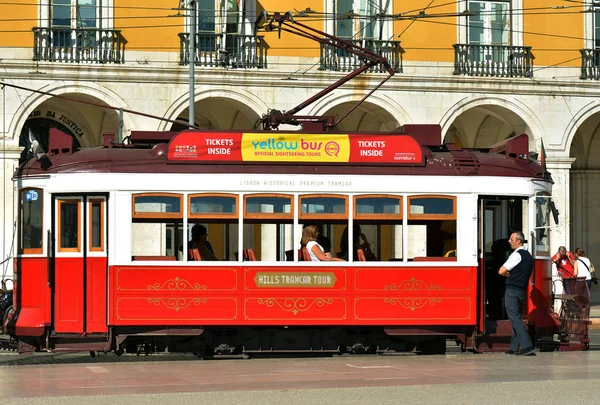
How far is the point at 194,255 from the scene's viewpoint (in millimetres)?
17250

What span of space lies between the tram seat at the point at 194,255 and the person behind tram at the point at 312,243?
1292mm

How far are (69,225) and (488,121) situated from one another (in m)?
21.0

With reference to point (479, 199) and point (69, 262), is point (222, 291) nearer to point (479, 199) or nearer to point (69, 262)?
point (69, 262)

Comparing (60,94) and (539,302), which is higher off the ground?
(60,94)

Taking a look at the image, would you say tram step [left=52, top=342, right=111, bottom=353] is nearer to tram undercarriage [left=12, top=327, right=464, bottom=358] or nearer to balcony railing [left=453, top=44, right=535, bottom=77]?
tram undercarriage [left=12, top=327, right=464, bottom=358]

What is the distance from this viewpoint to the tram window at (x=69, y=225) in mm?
17266

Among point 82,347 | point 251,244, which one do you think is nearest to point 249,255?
point 251,244

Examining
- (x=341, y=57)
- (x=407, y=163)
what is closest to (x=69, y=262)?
(x=407, y=163)

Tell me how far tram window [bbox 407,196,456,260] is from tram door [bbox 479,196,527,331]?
1.84ft

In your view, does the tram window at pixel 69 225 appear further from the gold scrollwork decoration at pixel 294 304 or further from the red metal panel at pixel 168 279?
the gold scrollwork decoration at pixel 294 304

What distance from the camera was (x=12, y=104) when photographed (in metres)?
30.4

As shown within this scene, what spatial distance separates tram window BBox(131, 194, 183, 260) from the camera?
675 inches

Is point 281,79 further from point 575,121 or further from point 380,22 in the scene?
point 575,121

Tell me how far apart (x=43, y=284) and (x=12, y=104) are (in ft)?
45.4
